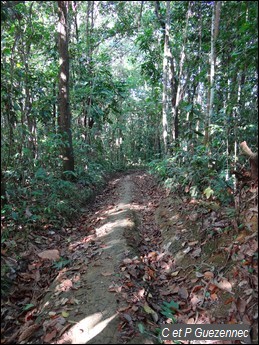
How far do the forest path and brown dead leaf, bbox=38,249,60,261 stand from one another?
420 millimetres

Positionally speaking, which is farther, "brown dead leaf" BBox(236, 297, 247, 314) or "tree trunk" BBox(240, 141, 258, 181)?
"tree trunk" BBox(240, 141, 258, 181)

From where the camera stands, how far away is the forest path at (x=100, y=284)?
3.02 meters

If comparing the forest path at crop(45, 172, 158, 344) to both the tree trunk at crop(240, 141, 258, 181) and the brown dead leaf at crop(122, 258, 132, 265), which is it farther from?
the tree trunk at crop(240, 141, 258, 181)

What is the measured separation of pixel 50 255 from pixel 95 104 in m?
8.57

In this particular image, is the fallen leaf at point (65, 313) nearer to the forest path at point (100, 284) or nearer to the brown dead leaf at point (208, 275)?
the forest path at point (100, 284)

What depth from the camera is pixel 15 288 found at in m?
3.93

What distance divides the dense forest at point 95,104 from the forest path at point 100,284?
0.96 meters

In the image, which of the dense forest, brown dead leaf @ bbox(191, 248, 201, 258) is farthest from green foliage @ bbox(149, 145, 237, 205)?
brown dead leaf @ bbox(191, 248, 201, 258)

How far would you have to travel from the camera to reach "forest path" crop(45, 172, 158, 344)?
3021 millimetres

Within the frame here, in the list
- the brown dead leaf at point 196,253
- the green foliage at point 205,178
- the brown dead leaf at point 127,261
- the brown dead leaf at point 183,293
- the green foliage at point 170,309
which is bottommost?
the green foliage at point 170,309

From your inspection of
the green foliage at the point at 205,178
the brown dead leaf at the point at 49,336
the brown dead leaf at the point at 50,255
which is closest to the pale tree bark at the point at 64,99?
the green foliage at the point at 205,178

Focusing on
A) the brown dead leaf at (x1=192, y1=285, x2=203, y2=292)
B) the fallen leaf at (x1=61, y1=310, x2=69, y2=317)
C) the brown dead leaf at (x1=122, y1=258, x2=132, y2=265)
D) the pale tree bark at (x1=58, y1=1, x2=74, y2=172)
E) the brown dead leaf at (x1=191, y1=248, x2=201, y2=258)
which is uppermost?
the pale tree bark at (x1=58, y1=1, x2=74, y2=172)

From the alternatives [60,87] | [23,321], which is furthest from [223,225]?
[60,87]

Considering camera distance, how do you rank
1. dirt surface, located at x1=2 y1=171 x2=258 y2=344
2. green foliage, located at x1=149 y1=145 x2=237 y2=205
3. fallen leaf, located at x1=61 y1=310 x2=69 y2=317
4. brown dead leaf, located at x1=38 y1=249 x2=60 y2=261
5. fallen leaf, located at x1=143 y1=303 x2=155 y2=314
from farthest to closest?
green foliage, located at x1=149 y1=145 x2=237 y2=205 → brown dead leaf, located at x1=38 y1=249 x2=60 y2=261 → fallen leaf, located at x1=143 y1=303 x2=155 y2=314 → fallen leaf, located at x1=61 y1=310 x2=69 y2=317 → dirt surface, located at x1=2 y1=171 x2=258 y2=344
